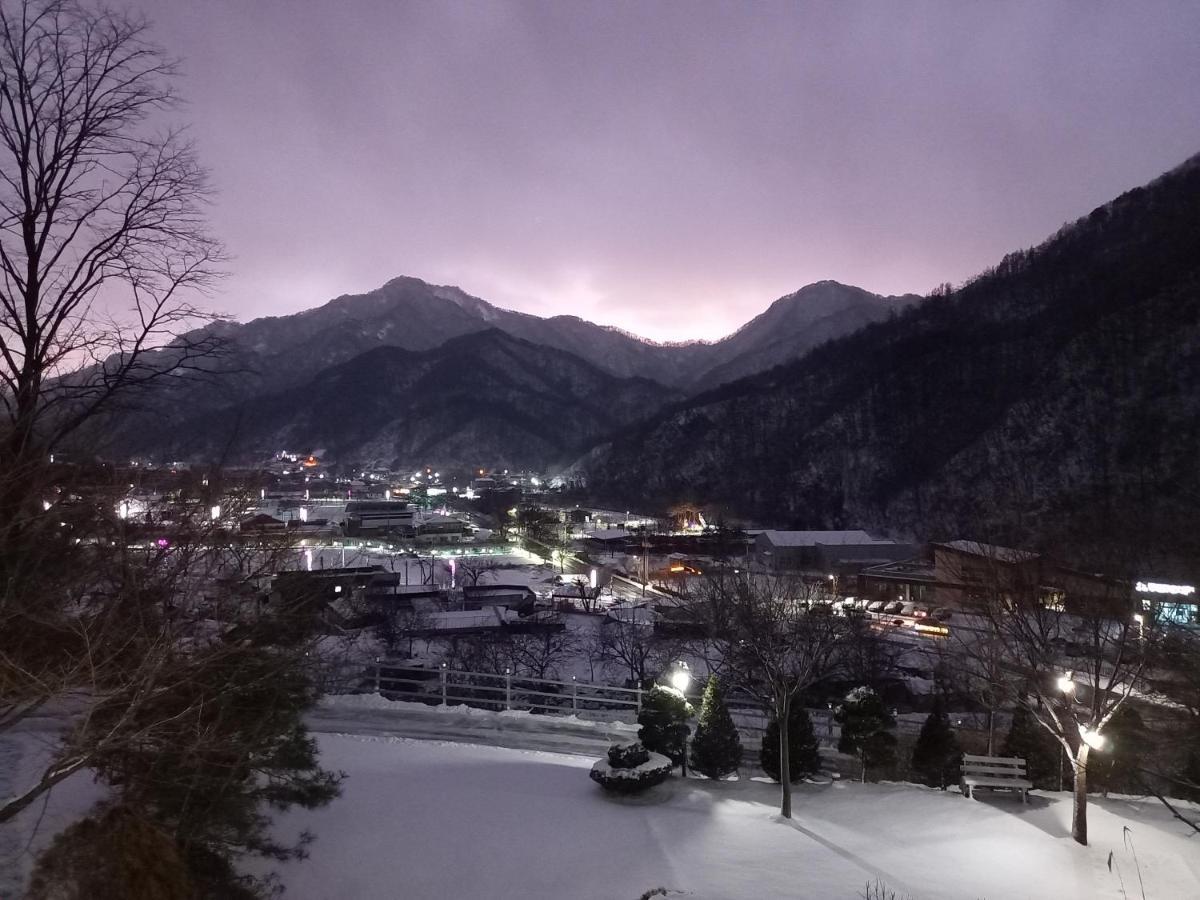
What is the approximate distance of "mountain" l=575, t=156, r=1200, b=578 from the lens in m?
58.8

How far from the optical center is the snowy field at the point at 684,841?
656 cm

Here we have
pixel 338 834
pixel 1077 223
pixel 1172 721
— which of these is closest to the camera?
pixel 338 834

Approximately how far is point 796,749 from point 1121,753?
198 inches

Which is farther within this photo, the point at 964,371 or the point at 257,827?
the point at 964,371

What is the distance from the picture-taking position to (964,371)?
288 feet

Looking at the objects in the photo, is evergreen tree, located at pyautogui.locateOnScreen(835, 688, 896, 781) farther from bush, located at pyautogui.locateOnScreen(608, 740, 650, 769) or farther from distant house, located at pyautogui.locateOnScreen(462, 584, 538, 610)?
distant house, located at pyautogui.locateOnScreen(462, 584, 538, 610)

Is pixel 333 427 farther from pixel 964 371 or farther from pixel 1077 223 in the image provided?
pixel 1077 223

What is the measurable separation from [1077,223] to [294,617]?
122 meters

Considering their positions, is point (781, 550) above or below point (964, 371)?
below

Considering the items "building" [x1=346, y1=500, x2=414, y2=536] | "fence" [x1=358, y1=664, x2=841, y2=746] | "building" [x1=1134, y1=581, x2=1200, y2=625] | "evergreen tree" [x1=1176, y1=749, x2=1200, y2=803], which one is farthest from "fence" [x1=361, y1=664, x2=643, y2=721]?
"building" [x1=346, y1=500, x2=414, y2=536]

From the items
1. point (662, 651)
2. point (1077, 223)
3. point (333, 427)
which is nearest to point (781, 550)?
point (662, 651)

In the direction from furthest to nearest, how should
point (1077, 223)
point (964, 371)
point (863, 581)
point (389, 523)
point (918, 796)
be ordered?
1. point (1077, 223)
2. point (964, 371)
3. point (389, 523)
4. point (863, 581)
5. point (918, 796)

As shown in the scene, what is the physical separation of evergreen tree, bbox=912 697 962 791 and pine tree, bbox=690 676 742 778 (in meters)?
4.23

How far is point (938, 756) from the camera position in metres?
12.0
